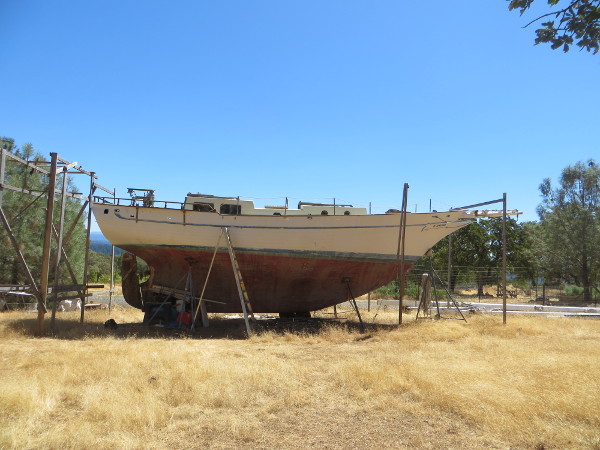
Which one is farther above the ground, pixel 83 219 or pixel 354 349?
pixel 83 219

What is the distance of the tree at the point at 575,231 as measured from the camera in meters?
27.5

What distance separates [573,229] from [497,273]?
1152 centimetres

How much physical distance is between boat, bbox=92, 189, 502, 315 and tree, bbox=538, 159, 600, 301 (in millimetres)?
17891

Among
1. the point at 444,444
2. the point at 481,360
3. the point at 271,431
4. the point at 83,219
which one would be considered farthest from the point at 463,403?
the point at 83,219

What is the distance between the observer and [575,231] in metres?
28.0

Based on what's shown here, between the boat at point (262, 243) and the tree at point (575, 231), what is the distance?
→ 17.9m

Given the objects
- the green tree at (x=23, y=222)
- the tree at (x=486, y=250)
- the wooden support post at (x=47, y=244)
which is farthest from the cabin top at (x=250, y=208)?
the tree at (x=486, y=250)

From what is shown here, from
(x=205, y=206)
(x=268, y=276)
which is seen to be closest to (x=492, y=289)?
(x=268, y=276)

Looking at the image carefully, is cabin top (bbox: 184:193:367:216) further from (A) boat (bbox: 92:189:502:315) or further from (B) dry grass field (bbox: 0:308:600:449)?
(B) dry grass field (bbox: 0:308:600:449)

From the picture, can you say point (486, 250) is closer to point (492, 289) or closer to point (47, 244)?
point (492, 289)

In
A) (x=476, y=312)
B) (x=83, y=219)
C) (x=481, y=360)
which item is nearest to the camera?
(x=481, y=360)

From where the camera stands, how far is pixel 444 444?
4.35m

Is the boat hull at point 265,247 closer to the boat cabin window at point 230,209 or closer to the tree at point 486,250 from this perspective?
the boat cabin window at point 230,209

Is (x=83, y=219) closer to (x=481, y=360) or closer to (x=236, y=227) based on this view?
(x=236, y=227)
